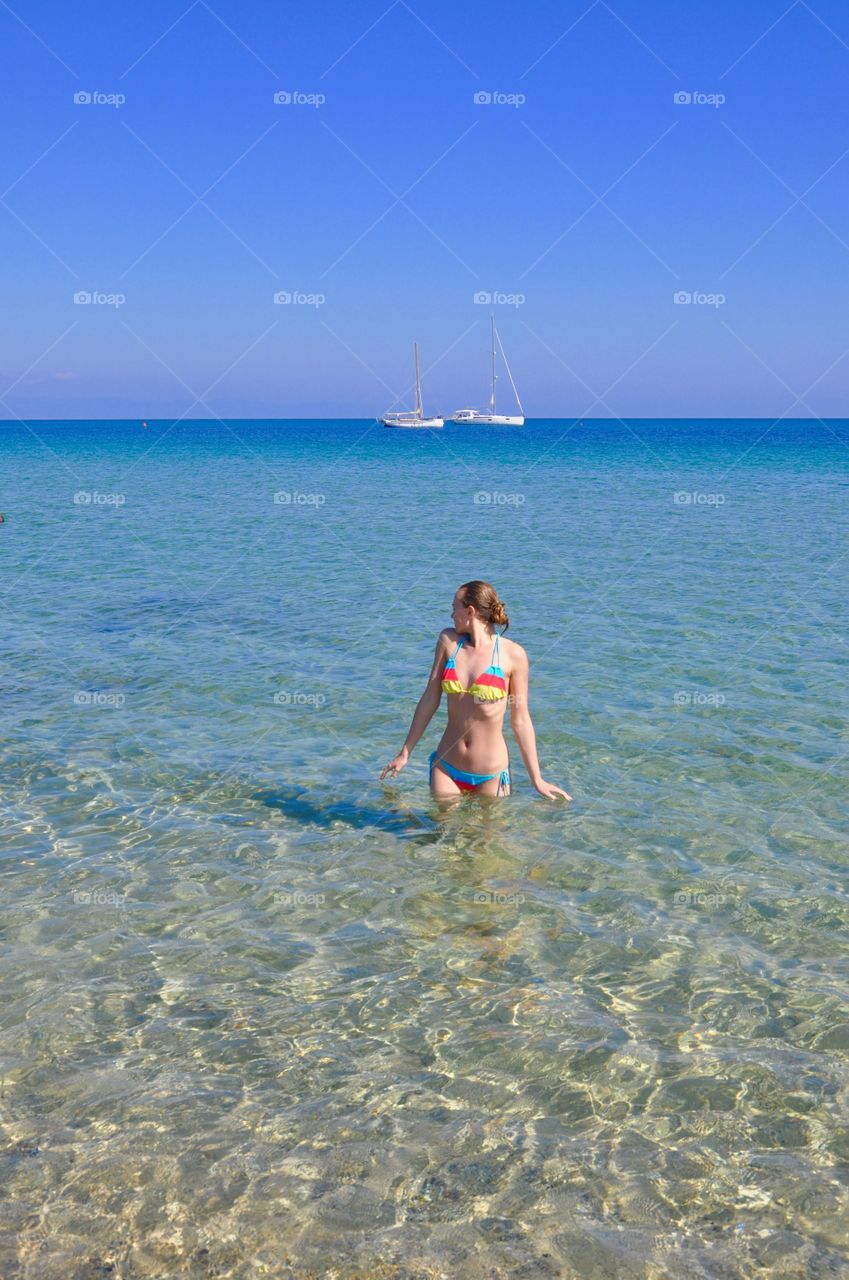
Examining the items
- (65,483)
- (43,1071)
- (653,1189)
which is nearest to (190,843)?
(43,1071)

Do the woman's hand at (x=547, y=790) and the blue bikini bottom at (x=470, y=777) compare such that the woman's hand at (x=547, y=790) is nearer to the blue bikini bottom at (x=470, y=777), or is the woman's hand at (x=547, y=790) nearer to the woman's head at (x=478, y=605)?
the blue bikini bottom at (x=470, y=777)

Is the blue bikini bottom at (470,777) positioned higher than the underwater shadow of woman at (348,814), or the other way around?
the blue bikini bottom at (470,777)

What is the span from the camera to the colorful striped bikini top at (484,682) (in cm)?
790

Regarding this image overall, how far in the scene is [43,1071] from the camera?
502cm

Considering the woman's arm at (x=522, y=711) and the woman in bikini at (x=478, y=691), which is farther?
the woman's arm at (x=522, y=711)

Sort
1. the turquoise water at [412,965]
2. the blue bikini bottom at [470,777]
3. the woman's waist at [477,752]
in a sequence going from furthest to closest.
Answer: the blue bikini bottom at [470,777] < the woman's waist at [477,752] < the turquoise water at [412,965]

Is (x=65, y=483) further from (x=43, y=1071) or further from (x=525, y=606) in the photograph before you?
(x=43, y=1071)

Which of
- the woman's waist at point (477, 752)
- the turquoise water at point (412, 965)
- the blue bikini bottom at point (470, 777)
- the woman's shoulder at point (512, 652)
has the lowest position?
the turquoise water at point (412, 965)

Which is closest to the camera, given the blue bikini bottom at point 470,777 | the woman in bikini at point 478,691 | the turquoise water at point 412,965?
the turquoise water at point 412,965

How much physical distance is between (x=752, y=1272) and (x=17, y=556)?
24021 mm

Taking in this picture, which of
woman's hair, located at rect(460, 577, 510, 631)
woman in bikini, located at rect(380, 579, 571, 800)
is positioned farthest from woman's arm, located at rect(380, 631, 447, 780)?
woman's hair, located at rect(460, 577, 510, 631)

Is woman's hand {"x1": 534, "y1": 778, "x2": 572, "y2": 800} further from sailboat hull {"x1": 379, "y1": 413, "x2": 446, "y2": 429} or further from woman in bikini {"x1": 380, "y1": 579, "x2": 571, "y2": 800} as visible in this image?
sailboat hull {"x1": 379, "y1": 413, "x2": 446, "y2": 429}

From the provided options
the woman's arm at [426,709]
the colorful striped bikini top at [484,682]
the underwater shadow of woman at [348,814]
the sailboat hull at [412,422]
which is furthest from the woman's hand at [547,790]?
the sailboat hull at [412,422]

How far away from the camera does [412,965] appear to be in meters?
6.14
